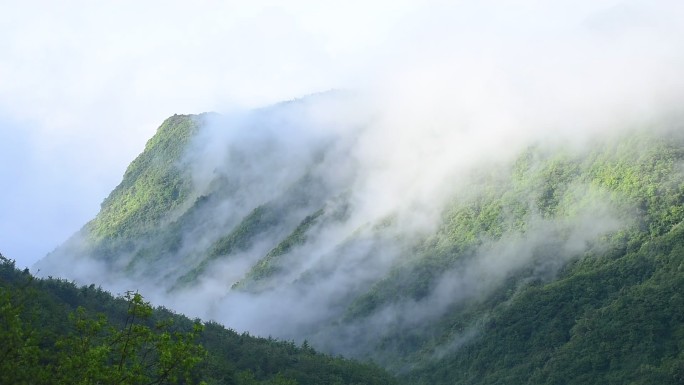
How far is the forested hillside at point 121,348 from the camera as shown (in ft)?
95.9

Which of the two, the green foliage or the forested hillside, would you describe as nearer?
the green foliage

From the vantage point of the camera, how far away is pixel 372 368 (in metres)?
118

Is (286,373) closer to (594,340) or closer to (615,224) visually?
(594,340)

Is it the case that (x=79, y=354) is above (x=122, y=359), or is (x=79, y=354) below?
above

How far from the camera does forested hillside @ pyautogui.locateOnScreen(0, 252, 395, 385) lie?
2922 cm

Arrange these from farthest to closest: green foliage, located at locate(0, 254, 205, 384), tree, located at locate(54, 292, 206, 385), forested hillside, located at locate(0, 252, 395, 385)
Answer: tree, located at locate(54, 292, 206, 385)
forested hillside, located at locate(0, 252, 395, 385)
green foliage, located at locate(0, 254, 205, 384)

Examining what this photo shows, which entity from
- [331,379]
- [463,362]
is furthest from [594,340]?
[331,379]

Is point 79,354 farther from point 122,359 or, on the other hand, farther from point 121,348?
point 122,359

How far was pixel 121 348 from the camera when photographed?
31.7 meters

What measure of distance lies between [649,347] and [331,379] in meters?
54.1

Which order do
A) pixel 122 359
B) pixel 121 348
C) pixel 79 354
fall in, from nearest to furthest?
pixel 122 359, pixel 79 354, pixel 121 348

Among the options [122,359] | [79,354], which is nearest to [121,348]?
[79,354]

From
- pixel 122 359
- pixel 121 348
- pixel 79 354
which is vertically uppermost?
pixel 121 348

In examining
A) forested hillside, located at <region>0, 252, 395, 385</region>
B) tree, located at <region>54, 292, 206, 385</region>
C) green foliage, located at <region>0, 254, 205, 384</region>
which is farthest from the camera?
tree, located at <region>54, 292, 206, 385</region>
